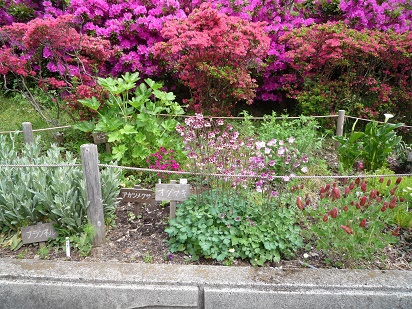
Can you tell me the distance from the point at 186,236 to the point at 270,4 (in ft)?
16.2

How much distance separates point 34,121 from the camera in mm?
5500

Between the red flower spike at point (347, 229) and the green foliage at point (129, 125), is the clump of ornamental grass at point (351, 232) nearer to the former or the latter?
the red flower spike at point (347, 229)

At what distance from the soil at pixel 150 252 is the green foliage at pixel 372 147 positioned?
1.16m

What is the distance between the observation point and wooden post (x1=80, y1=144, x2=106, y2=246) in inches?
103

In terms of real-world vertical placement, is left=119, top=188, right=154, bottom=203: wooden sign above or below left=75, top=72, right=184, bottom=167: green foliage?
below

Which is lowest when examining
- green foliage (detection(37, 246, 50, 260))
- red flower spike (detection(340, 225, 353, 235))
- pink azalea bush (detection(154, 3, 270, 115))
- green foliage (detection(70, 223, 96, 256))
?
green foliage (detection(37, 246, 50, 260))

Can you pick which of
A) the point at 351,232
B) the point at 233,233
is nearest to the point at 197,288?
the point at 233,233

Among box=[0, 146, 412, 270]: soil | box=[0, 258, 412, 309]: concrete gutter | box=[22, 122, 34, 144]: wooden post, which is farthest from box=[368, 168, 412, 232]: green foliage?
box=[22, 122, 34, 144]: wooden post

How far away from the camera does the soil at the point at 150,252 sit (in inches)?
107

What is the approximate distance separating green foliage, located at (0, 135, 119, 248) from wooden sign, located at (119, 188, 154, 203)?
0.24 ft

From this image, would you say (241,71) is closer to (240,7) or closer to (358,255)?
(240,7)

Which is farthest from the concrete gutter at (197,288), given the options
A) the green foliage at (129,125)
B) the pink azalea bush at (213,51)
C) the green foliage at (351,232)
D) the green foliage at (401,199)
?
the pink azalea bush at (213,51)

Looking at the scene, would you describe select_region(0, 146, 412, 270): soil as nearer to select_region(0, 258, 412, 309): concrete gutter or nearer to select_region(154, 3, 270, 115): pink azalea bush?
select_region(0, 258, 412, 309): concrete gutter

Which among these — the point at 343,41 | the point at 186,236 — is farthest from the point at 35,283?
the point at 343,41
